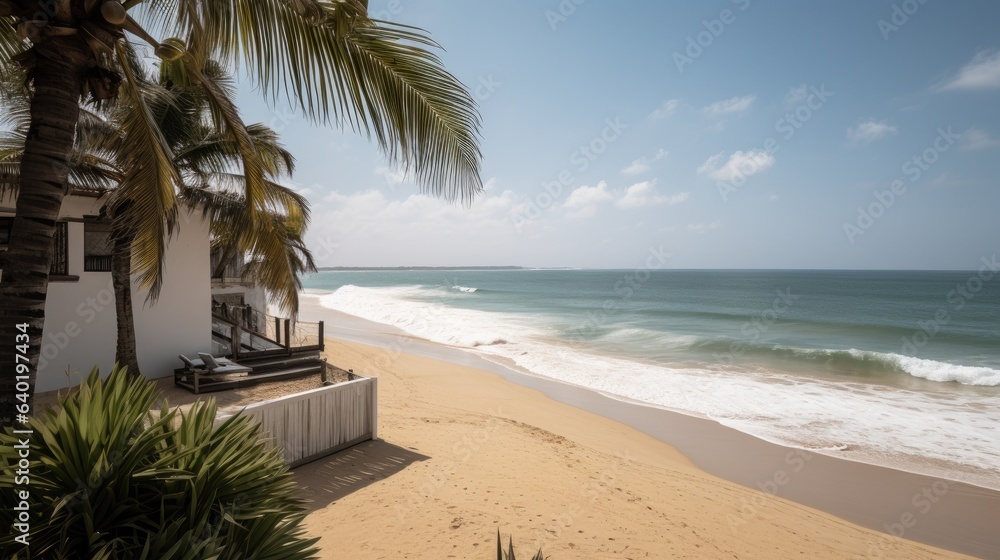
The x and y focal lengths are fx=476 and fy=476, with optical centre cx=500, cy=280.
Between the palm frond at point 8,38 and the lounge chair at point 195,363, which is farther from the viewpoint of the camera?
the lounge chair at point 195,363

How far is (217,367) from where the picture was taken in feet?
33.4

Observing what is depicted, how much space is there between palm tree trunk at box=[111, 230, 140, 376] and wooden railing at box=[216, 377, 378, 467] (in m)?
4.96

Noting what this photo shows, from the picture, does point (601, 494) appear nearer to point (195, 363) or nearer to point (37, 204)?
point (37, 204)

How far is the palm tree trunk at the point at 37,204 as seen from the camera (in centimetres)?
289

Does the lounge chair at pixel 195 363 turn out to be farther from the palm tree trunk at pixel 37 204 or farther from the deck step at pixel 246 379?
the palm tree trunk at pixel 37 204

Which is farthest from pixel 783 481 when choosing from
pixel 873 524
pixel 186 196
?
pixel 186 196

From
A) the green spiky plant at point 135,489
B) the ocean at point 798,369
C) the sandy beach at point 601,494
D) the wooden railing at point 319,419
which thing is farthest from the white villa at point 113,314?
the ocean at point 798,369

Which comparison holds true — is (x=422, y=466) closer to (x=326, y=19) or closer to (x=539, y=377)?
(x=326, y=19)

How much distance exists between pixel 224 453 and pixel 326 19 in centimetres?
279

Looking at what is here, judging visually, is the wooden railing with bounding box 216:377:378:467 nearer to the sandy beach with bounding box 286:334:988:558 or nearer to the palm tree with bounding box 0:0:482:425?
the sandy beach with bounding box 286:334:988:558

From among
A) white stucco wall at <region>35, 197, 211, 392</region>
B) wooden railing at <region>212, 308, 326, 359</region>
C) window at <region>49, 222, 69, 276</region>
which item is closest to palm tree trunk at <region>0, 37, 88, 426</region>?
white stucco wall at <region>35, 197, 211, 392</region>

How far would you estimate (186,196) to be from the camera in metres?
10.0

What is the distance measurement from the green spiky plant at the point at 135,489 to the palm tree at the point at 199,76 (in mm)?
954

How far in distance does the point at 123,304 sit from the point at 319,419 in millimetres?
5912
